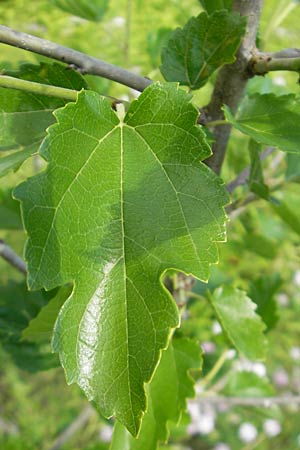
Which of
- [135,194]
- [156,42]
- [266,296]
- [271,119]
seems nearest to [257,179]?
[271,119]

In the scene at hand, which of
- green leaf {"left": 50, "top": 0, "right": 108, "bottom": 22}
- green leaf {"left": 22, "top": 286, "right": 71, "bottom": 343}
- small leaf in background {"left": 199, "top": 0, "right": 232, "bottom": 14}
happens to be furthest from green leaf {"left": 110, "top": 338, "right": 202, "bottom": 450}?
green leaf {"left": 50, "top": 0, "right": 108, "bottom": 22}

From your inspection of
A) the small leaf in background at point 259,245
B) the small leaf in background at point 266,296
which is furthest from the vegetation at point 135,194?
the small leaf in background at point 259,245

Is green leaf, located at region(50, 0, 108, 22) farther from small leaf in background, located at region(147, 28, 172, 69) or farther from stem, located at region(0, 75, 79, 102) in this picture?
stem, located at region(0, 75, 79, 102)

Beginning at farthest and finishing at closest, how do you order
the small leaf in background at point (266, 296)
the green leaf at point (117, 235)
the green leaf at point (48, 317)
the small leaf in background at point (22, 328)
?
the small leaf in background at point (266, 296), the small leaf in background at point (22, 328), the green leaf at point (48, 317), the green leaf at point (117, 235)

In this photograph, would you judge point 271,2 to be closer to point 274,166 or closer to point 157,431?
point 274,166

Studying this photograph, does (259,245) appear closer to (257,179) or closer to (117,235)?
(257,179)

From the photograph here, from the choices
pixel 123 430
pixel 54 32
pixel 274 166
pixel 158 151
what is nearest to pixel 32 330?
pixel 123 430

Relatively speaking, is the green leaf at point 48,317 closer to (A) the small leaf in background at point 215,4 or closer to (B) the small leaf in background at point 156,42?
(A) the small leaf in background at point 215,4
